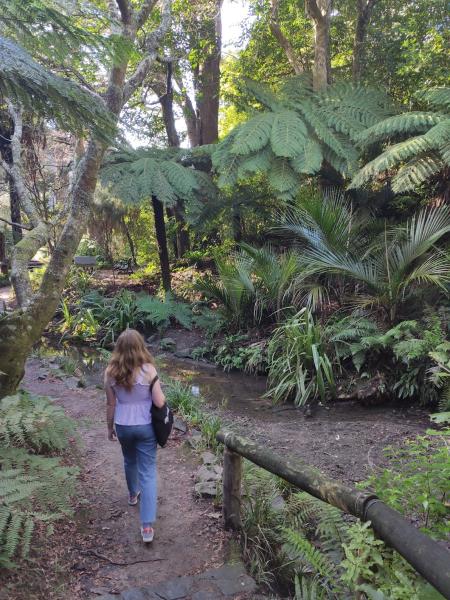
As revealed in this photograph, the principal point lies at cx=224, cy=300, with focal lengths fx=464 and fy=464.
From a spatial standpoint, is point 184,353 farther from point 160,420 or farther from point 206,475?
point 160,420

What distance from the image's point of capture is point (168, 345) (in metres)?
9.41

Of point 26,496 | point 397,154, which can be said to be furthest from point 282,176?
point 26,496

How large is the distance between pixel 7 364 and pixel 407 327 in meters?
4.47

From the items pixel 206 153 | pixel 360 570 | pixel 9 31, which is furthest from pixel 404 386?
pixel 206 153

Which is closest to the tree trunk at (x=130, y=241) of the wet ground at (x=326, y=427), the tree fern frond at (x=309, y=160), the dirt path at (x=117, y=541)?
the tree fern frond at (x=309, y=160)

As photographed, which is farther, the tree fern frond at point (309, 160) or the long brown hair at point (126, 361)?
the tree fern frond at point (309, 160)

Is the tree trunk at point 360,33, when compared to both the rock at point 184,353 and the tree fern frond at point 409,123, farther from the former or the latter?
the rock at point 184,353

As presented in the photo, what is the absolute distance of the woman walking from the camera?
2820mm

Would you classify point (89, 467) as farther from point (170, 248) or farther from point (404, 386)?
point (170, 248)

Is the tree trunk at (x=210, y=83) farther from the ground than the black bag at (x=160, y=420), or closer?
farther from the ground

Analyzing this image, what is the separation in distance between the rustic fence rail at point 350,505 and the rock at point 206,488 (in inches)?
18.0

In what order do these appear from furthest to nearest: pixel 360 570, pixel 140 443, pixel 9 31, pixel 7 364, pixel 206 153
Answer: pixel 206 153, pixel 9 31, pixel 7 364, pixel 140 443, pixel 360 570

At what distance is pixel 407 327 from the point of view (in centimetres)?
571

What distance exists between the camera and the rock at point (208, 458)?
397 cm
